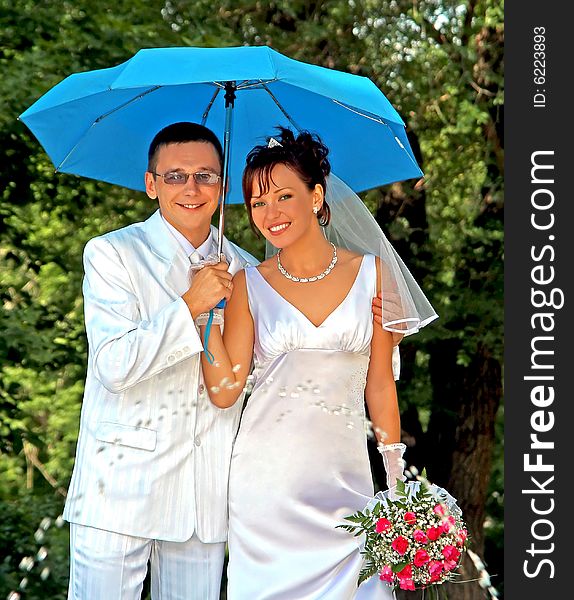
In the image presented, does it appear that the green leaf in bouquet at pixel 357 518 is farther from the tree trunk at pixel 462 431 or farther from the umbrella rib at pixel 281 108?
the tree trunk at pixel 462 431

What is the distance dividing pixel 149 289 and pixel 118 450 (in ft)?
1.90

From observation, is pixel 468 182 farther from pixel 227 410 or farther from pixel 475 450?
pixel 227 410

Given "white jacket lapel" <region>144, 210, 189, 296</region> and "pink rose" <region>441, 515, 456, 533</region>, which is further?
"white jacket lapel" <region>144, 210, 189, 296</region>

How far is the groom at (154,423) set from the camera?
3744 millimetres

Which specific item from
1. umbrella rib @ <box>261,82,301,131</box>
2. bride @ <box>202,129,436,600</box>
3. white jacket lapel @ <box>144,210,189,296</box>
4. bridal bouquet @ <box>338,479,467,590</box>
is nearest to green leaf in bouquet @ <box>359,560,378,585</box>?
bridal bouquet @ <box>338,479,467,590</box>

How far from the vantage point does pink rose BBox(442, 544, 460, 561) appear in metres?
3.66

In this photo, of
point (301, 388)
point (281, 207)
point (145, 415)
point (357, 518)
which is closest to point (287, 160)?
point (281, 207)

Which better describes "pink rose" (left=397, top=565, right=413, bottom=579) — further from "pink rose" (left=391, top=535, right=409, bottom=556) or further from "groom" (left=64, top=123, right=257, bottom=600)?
"groom" (left=64, top=123, right=257, bottom=600)

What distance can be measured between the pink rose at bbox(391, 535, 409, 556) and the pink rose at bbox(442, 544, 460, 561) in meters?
0.13

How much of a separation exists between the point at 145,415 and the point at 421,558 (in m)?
1.06

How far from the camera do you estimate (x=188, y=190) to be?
3961 millimetres

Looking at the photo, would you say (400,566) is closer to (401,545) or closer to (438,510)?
(401,545)

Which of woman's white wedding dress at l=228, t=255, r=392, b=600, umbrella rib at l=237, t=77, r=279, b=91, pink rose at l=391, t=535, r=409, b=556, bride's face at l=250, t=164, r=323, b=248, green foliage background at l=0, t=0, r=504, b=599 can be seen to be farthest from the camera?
green foliage background at l=0, t=0, r=504, b=599

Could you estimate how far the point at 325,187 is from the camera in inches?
167
